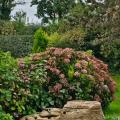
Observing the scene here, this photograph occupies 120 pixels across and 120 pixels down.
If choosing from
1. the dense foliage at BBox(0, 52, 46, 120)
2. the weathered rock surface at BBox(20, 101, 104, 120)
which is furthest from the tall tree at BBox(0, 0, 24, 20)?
the weathered rock surface at BBox(20, 101, 104, 120)

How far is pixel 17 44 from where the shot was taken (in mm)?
28281

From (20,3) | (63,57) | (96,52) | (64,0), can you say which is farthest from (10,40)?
(63,57)

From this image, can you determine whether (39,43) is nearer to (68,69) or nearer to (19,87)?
(68,69)

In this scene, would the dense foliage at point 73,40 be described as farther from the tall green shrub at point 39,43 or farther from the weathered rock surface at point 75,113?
the weathered rock surface at point 75,113

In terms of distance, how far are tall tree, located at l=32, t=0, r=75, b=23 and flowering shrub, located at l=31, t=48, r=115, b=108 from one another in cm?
2556

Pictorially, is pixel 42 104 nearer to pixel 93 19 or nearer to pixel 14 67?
pixel 14 67

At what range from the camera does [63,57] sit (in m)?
12.1

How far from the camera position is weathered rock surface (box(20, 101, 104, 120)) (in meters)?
9.04

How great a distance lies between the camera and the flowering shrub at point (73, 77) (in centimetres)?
1136

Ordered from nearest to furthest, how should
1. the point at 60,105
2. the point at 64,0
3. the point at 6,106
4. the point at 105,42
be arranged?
the point at 6,106 < the point at 60,105 < the point at 105,42 < the point at 64,0

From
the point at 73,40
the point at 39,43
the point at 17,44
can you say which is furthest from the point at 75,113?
the point at 17,44

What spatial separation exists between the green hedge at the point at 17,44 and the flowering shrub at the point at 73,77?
14906 mm

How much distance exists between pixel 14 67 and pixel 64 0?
28640 millimetres

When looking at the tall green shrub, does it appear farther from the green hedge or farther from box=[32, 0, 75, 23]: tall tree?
box=[32, 0, 75, 23]: tall tree
